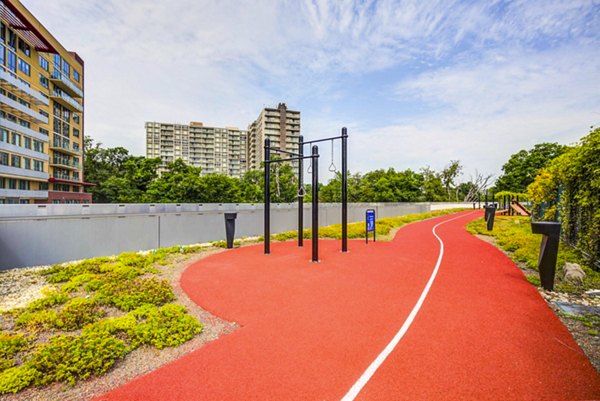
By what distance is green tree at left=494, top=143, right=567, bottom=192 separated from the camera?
168ft

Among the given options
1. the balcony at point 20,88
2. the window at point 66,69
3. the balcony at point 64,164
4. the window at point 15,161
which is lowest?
the window at point 15,161

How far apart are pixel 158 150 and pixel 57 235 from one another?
108m

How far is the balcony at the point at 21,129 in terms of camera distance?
3185 centimetres

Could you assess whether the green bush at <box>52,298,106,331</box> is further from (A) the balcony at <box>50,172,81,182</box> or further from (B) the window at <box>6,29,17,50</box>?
(A) the balcony at <box>50,172,81,182</box>

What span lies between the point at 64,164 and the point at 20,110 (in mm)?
11506

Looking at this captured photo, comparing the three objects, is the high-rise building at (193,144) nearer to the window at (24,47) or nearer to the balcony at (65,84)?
the balcony at (65,84)

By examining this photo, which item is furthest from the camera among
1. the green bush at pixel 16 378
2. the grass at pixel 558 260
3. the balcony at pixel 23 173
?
the balcony at pixel 23 173

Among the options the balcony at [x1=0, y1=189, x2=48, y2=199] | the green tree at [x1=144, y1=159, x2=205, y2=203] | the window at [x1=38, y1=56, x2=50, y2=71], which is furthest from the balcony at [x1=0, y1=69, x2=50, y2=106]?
the green tree at [x1=144, y1=159, x2=205, y2=203]

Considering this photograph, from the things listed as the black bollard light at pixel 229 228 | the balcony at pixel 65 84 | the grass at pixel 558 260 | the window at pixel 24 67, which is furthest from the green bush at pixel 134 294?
the balcony at pixel 65 84

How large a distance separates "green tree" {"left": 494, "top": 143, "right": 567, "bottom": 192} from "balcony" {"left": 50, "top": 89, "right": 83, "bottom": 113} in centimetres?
7552

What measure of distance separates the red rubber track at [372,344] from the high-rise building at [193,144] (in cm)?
10315

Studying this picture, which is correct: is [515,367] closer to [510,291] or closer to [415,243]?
[510,291]

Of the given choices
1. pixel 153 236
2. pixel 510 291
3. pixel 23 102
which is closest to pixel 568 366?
pixel 510 291

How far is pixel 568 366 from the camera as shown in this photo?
347 centimetres
